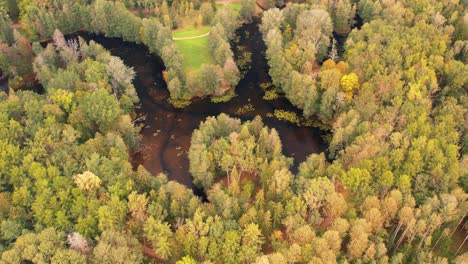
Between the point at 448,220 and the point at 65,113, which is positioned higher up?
the point at 448,220

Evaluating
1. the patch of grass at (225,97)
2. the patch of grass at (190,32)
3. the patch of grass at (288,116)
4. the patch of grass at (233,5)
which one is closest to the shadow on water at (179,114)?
the patch of grass at (225,97)

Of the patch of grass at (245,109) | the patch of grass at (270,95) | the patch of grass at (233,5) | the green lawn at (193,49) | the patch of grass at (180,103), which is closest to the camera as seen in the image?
the patch of grass at (245,109)

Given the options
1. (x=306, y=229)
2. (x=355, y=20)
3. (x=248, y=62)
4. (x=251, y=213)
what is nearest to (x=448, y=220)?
(x=306, y=229)

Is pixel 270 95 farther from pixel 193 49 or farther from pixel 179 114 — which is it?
pixel 193 49

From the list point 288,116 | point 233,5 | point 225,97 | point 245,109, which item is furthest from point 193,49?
point 288,116

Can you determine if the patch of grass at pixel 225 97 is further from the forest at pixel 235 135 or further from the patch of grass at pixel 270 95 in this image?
the patch of grass at pixel 270 95

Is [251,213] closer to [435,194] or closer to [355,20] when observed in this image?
[435,194]
